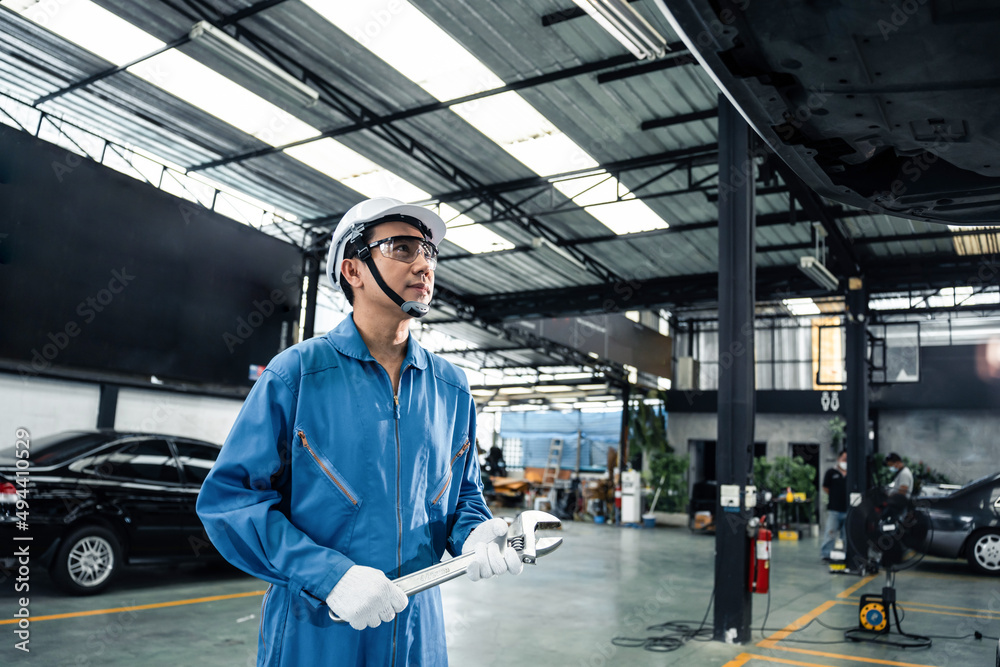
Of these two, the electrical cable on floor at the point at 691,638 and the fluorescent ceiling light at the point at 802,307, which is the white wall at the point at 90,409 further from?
the fluorescent ceiling light at the point at 802,307

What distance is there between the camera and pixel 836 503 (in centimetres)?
1170

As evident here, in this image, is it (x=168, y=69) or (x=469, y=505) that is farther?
(x=168, y=69)

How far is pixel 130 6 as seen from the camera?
803 cm

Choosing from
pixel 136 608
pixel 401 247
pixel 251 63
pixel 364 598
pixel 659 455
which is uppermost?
pixel 251 63

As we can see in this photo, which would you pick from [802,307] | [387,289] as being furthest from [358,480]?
[802,307]

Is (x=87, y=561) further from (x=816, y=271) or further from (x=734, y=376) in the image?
(x=816, y=271)

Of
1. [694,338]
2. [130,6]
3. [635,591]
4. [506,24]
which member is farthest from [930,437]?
[130,6]

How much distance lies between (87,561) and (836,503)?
1078cm

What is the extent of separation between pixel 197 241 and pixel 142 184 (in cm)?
136

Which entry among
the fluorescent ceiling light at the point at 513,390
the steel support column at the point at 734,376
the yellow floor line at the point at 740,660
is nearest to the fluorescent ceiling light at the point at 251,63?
the steel support column at the point at 734,376

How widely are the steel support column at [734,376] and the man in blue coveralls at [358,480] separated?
5035mm

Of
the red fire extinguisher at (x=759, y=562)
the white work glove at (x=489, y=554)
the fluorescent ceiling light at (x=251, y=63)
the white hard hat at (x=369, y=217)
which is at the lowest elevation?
the red fire extinguisher at (x=759, y=562)

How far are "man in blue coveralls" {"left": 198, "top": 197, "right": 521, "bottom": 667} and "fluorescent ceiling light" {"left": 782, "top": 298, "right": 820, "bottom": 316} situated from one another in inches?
753

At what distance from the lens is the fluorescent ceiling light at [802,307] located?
19.7 meters
